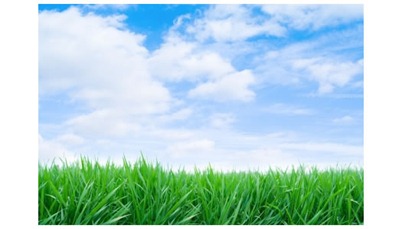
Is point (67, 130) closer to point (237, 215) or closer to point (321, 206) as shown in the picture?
point (237, 215)

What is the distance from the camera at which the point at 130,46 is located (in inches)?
98.3

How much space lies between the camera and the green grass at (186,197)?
6.93 ft

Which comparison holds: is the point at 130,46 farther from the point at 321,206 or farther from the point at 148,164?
the point at 321,206

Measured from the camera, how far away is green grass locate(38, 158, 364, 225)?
211 cm

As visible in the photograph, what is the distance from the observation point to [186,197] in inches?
85.7

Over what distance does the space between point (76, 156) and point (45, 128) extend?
0.71 feet
